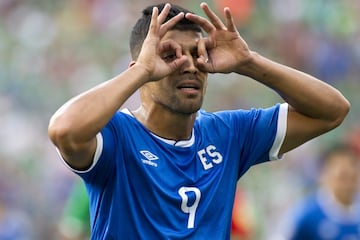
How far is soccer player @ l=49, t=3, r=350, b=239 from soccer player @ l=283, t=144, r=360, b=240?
3.18m

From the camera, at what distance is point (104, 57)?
1259 cm

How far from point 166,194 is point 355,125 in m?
8.25

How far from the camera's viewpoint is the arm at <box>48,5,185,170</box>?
426 centimetres

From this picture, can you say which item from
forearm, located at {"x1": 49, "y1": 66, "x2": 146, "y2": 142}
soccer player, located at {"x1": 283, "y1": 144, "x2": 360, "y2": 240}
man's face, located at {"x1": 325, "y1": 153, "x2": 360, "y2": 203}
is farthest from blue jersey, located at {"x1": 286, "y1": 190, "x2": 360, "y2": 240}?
forearm, located at {"x1": 49, "y1": 66, "x2": 146, "y2": 142}

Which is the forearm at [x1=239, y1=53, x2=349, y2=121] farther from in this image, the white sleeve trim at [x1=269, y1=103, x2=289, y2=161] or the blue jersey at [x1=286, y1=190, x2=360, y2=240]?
the blue jersey at [x1=286, y1=190, x2=360, y2=240]

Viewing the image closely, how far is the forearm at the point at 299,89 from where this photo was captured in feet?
15.6

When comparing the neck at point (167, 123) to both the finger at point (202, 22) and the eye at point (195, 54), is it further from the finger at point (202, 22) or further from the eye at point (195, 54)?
the finger at point (202, 22)

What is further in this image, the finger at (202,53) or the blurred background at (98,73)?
the blurred background at (98,73)

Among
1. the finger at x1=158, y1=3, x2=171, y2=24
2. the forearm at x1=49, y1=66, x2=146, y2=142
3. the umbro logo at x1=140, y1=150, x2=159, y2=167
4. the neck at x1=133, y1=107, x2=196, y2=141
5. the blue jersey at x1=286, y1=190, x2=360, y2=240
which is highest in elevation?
the finger at x1=158, y1=3, x2=171, y2=24

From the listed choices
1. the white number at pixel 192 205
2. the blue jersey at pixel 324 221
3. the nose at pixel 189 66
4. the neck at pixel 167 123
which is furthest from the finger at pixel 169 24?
the blue jersey at pixel 324 221

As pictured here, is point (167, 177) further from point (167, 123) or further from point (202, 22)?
point (202, 22)

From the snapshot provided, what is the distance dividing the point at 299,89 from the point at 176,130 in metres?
0.61

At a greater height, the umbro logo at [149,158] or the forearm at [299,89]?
the forearm at [299,89]

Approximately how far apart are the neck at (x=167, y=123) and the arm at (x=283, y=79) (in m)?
0.28
